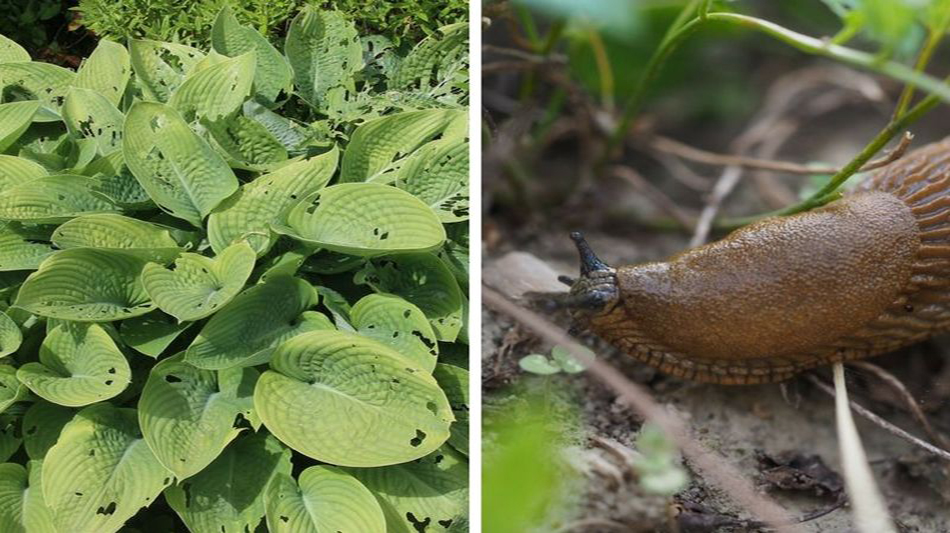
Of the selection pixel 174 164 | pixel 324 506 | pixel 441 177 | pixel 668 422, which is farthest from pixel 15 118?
pixel 668 422

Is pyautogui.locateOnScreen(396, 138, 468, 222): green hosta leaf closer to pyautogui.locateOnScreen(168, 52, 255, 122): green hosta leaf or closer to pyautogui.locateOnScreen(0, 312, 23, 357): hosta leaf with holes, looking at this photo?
pyautogui.locateOnScreen(168, 52, 255, 122): green hosta leaf

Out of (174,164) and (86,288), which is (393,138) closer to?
(174,164)

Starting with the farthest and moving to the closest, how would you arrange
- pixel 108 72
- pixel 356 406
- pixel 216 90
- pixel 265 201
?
pixel 108 72
pixel 216 90
pixel 265 201
pixel 356 406

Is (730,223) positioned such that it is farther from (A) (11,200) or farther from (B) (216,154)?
(A) (11,200)

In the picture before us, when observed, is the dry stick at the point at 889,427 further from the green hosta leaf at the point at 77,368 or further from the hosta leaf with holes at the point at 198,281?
the green hosta leaf at the point at 77,368

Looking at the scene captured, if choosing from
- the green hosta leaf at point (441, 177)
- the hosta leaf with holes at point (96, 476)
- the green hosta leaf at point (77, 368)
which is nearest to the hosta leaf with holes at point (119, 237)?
the green hosta leaf at point (77, 368)
